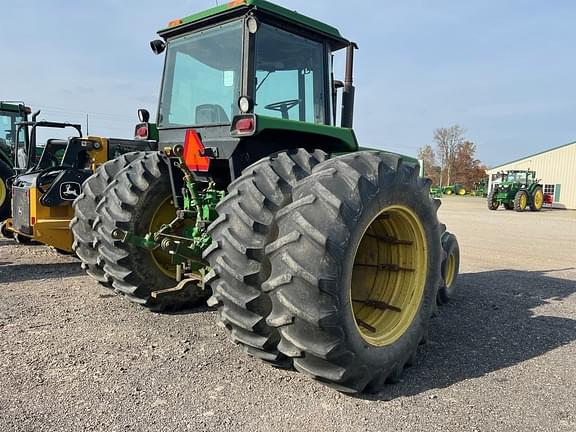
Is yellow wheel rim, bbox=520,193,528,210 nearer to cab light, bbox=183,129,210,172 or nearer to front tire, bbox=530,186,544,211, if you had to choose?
front tire, bbox=530,186,544,211

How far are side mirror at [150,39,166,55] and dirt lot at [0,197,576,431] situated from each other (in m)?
2.49

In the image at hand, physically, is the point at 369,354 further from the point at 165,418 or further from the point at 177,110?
the point at 177,110

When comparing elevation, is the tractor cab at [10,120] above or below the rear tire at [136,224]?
above

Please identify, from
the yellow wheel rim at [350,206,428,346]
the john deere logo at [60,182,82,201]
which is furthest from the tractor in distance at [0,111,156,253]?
the yellow wheel rim at [350,206,428,346]

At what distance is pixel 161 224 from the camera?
176 inches

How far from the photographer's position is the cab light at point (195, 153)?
3.57m

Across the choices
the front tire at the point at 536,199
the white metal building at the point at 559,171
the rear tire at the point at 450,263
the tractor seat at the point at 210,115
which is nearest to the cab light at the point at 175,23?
the tractor seat at the point at 210,115

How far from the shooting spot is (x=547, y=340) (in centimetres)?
407

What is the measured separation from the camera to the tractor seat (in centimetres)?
380

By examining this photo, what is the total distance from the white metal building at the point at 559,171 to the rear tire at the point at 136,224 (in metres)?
38.5

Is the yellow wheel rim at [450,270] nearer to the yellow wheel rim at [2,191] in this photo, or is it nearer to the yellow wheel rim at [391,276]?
the yellow wheel rim at [391,276]

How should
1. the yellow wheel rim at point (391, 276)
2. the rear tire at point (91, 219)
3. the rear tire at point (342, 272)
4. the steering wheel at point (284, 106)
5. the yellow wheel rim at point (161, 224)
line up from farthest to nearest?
the rear tire at point (91, 219) → the yellow wheel rim at point (161, 224) → the steering wheel at point (284, 106) → the yellow wheel rim at point (391, 276) → the rear tire at point (342, 272)

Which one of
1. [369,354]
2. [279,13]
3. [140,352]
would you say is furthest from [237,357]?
[279,13]

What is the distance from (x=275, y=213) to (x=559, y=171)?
4108 centimetres
